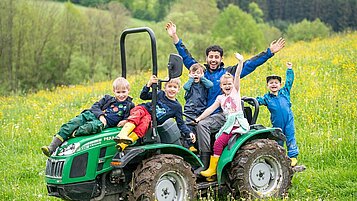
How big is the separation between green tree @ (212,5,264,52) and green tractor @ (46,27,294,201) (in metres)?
52.8

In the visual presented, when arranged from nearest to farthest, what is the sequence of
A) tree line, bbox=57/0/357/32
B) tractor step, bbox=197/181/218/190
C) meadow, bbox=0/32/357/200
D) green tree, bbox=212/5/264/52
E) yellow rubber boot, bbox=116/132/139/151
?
yellow rubber boot, bbox=116/132/139/151
tractor step, bbox=197/181/218/190
meadow, bbox=0/32/357/200
tree line, bbox=57/0/357/32
green tree, bbox=212/5/264/52

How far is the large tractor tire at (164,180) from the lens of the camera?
6.24 metres

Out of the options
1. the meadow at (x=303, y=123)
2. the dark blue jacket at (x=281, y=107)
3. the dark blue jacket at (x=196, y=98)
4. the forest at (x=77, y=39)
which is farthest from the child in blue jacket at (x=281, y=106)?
the forest at (x=77, y=39)

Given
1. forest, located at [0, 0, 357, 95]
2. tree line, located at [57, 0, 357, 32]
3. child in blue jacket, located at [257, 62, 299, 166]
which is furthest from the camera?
tree line, located at [57, 0, 357, 32]

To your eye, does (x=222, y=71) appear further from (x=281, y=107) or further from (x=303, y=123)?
(x=303, y=123)

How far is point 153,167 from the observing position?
6293mm

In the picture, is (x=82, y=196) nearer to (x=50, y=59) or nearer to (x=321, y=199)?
(x=321, y=199)

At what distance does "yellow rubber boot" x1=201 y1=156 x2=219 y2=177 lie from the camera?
7.15m

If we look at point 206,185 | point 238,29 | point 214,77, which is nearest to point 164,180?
point 206,185

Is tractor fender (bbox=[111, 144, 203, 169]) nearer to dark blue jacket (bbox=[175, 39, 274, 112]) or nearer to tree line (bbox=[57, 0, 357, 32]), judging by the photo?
dark blue jacket (bbox=[175, 39, 274, 112])

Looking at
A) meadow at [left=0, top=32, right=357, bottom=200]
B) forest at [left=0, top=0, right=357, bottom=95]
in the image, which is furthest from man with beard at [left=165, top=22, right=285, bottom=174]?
forest at [left=0, top=0, right=357, bottom=95]

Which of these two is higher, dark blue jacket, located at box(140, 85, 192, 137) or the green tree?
the green tree

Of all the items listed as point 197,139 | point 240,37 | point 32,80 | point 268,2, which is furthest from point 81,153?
point 268,2

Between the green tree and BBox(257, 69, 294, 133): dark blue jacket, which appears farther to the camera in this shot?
the green tree
